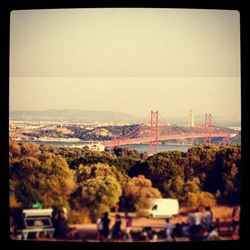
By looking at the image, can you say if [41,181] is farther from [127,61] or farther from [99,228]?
[127,61]

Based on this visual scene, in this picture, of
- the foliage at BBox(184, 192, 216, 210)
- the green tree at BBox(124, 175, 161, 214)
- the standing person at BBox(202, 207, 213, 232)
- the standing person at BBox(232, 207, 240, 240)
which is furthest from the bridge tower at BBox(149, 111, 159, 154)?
the standing person at BBox(232, 207, 240, 240)

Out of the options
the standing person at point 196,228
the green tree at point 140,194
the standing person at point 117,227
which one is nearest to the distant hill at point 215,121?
the green tree at point 140,194

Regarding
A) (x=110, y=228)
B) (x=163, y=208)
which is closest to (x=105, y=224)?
(x=110, y=228)

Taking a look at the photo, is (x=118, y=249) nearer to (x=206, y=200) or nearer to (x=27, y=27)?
(x=206, y=200)

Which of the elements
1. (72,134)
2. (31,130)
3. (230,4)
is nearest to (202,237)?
(72,134)

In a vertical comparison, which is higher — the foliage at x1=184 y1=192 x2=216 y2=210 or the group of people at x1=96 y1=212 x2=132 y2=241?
the foliage at x1=184 y1=192 x2=216 y2=210

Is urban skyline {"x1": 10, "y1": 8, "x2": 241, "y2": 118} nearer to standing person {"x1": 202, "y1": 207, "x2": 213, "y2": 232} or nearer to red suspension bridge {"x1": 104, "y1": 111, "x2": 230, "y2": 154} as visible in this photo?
red suspension bridge {"x1": 104, "y1": 111, "x2": 230, "y2": 154}

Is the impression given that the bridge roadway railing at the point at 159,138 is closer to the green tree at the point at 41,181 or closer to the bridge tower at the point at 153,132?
the bridge tower at the point at 153,132
